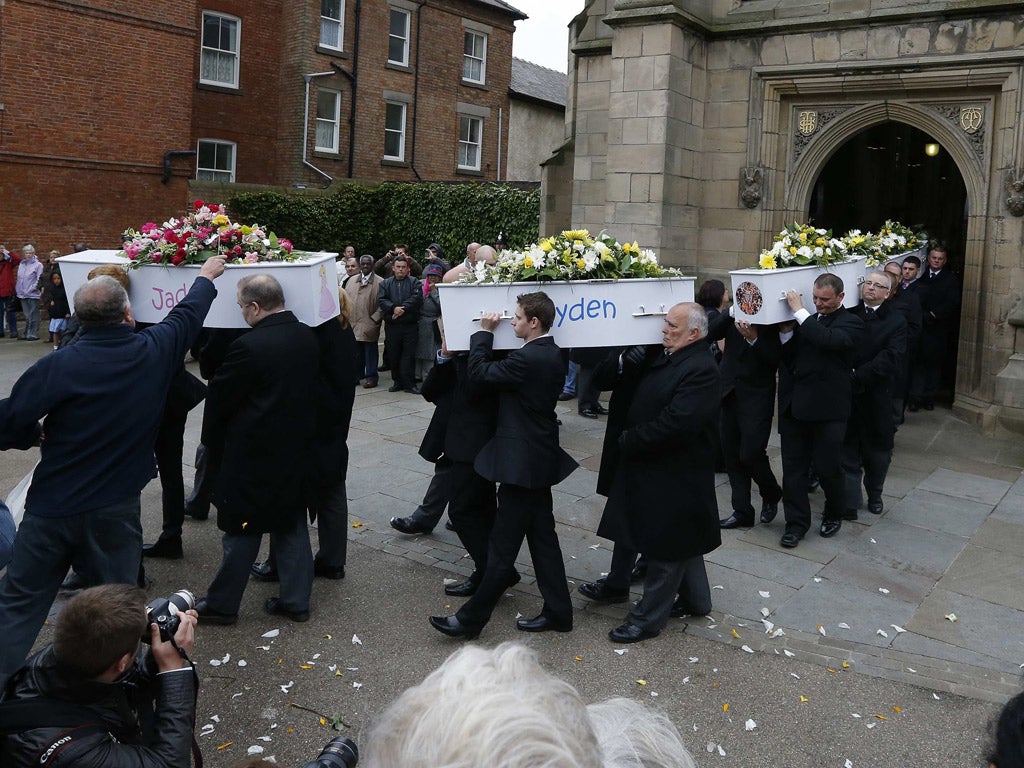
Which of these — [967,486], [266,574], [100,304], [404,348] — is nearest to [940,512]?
[967,486]

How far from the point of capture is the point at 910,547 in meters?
7.06

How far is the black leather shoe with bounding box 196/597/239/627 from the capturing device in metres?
5.37

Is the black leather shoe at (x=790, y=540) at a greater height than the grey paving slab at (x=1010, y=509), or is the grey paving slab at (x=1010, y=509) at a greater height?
the grey paving slab at (x=1010, y=509)

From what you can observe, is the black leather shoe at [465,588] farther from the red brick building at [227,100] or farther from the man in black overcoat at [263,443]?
the red brick building at [227,100]

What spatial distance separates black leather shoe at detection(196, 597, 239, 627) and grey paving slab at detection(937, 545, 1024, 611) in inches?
175

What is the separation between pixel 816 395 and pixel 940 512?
2.02 meters

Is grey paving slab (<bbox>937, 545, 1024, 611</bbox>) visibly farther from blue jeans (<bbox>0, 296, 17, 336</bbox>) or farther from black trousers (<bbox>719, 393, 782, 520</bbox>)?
blue jeans (<bbox>0, 296, 17, 336</bbox>)

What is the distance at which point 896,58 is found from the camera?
10828mm

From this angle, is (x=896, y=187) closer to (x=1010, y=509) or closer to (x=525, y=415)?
(x=1010, y=509)

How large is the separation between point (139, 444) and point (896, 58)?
954cm

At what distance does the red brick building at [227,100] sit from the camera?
774 inches

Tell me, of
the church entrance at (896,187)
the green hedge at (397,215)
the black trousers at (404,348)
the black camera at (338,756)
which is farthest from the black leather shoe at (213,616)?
the green hedge at (397,215)

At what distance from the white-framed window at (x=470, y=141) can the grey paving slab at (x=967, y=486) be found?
22995mm

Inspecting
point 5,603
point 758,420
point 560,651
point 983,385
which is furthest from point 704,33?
point 5,603
